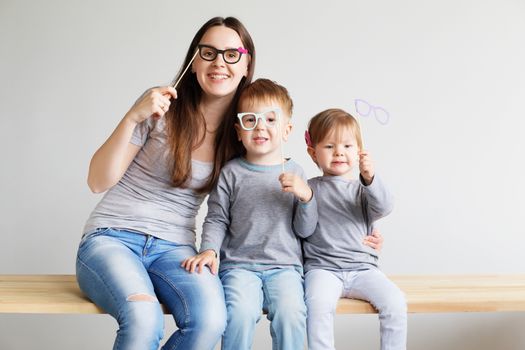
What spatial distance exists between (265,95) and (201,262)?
57 cm

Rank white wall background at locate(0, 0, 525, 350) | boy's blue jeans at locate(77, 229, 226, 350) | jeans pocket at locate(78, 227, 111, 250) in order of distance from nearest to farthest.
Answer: boy's blue jeans at locate(77, 229, 226, 350) < jeans pocket at locate(78, 227, 111, 250) < white wall background at locate(0, 0, 525, 350)

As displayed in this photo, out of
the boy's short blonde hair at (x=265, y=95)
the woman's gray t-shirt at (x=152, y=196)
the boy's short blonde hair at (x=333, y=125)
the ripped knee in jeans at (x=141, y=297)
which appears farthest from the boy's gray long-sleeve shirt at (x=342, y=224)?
the ripped knee in jeans at (x=141, y=297)

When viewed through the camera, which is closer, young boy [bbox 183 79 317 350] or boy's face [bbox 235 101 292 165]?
young boy [bbox 183 79 317 350]

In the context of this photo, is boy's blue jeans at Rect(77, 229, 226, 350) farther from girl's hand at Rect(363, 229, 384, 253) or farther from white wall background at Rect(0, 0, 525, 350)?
white wall background at Rect(0, 0, 525, 350)

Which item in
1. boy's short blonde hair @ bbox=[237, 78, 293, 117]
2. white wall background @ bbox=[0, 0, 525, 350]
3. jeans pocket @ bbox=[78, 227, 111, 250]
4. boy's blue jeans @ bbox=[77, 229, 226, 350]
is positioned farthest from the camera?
white wall background @ bbox=[0, 0, 525, 350]

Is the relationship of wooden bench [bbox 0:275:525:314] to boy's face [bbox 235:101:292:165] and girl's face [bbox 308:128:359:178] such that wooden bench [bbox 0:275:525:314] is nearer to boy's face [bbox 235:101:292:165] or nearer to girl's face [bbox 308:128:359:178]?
girl's face [bbox 308:128:359:178]

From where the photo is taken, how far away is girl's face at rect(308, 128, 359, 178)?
2400 millimetres

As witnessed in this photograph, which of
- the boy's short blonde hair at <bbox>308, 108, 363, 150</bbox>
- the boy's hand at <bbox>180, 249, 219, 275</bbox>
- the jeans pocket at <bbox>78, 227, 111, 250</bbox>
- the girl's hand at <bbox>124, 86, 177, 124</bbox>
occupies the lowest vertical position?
the boy's hand at <bbox>180, 249, 219, 275</bbox>

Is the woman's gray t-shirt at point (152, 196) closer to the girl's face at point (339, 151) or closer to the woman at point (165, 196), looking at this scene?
the woman at point (165, 196)

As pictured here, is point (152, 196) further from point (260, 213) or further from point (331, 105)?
point (331, 105)

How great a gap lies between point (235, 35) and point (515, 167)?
67.3 inches

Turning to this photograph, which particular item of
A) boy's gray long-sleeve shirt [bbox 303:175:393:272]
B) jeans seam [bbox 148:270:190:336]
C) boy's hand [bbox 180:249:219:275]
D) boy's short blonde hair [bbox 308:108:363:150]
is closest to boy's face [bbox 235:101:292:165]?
boy's short blonde hair [bbox 308:108:363:150]

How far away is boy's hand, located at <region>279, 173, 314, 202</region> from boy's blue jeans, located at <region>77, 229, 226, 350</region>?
34 centimetres

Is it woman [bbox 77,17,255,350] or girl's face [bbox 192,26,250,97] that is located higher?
girl's face [bbox 192,26,250,97]
